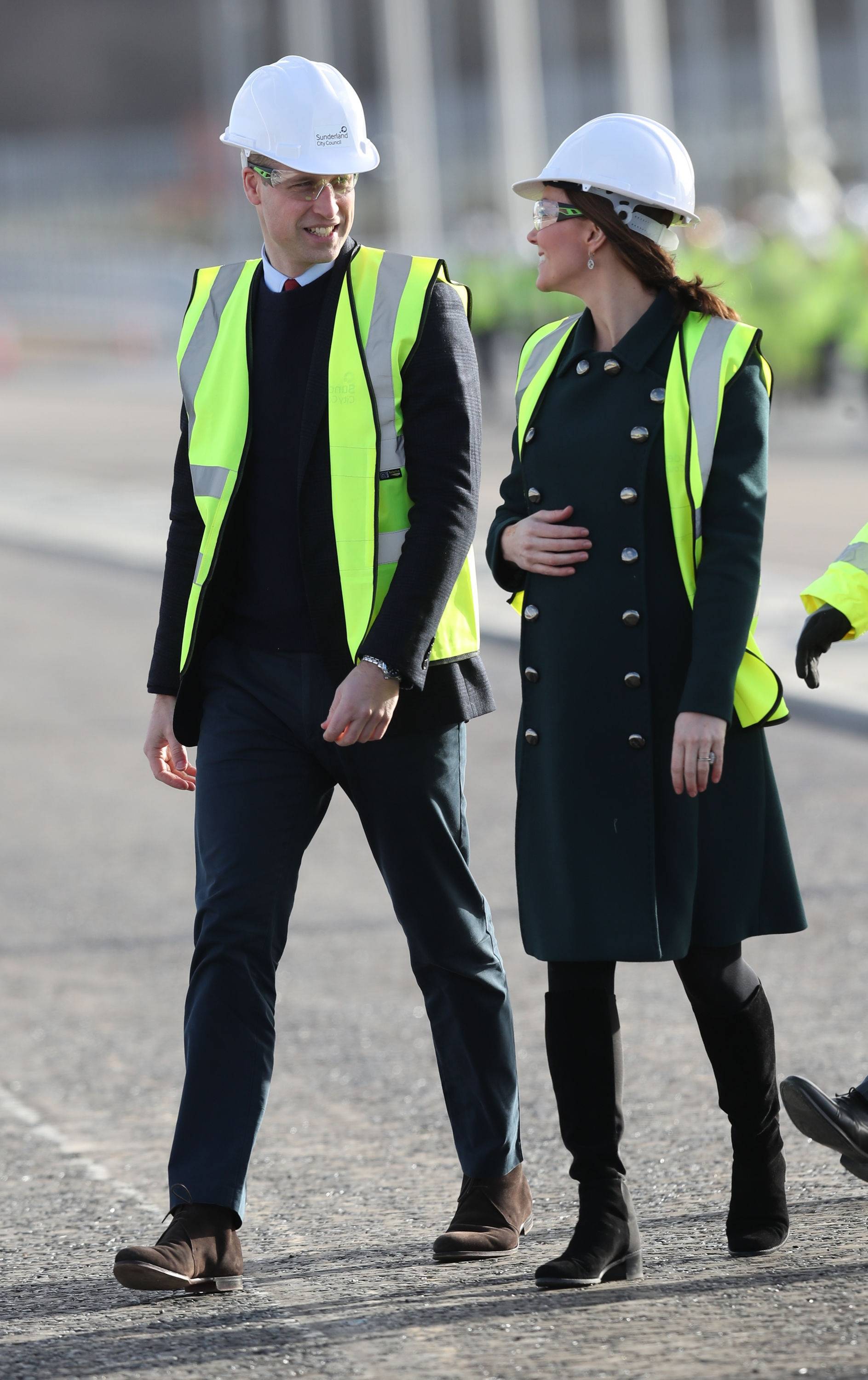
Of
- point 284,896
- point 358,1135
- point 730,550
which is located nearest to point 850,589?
point 730,550

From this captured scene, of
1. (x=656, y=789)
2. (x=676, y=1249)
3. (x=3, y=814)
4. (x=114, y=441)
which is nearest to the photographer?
(x=656, y=789)

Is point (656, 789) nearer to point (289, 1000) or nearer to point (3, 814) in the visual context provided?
point (289, 1000)

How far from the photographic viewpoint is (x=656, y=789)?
3.53 meters

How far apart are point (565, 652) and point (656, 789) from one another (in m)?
0.26

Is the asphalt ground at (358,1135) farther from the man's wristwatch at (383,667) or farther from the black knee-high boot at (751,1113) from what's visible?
the man's wristwatch at (383,667)

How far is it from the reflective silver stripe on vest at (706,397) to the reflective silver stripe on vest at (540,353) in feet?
0.96

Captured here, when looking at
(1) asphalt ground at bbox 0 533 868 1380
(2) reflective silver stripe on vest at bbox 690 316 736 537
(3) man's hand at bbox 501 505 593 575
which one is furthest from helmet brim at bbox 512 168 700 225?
(1) asphalt ground at bbox 0 533 868 1380

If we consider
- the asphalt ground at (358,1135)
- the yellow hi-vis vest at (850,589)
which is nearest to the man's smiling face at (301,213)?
the yellow hi-vis vest at (850,589)

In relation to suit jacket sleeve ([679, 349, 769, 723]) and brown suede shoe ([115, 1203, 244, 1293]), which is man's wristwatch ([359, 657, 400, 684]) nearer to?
suit jacket sleeve ([679, 349, 769, 723])

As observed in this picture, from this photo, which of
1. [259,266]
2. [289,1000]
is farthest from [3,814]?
[259,266]

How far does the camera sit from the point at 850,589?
12.1 ft

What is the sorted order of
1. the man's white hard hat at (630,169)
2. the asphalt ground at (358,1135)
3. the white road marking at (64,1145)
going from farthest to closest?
the white road marking at (64,1145)
the man's white hard hat at (630,169)
the asphalt ground at (358,1135)

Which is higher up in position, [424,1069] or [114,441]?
[114,441]

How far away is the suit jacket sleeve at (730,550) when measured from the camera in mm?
3432
